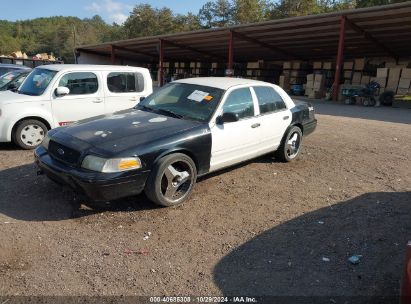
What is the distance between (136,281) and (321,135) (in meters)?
7.87

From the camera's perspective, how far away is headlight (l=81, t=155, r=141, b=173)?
13.0 ft

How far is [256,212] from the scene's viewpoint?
4590 millimetres

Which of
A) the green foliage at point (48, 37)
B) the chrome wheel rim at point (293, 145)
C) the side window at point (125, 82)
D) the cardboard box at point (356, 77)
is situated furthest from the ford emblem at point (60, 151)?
the green foliage at point (48, 37)

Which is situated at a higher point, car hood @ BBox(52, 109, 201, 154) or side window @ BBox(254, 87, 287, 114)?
side window @ BBox(254, 87, 287, 114)

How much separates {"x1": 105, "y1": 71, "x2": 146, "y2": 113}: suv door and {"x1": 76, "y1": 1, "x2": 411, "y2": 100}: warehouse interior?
13612mm

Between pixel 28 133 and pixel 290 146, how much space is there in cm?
506

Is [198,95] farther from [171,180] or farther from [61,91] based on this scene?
[61,91]

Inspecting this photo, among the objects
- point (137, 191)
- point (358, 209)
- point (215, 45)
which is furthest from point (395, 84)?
point (137, 191)

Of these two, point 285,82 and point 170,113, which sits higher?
point 170,113

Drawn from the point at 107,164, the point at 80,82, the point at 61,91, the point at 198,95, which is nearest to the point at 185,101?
the point at 198,95

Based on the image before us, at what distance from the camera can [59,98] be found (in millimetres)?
7098

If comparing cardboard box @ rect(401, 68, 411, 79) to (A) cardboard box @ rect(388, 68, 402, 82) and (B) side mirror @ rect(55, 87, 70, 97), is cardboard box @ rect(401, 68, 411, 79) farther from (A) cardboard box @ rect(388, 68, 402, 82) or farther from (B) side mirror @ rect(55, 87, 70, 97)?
(B) side mirror @ rect(55, 87, 70, 97)

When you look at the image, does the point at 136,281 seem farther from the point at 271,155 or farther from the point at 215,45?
the point at 215,45

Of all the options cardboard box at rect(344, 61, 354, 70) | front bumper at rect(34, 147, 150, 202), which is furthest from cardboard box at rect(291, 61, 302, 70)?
front bumper at rect(34, 147, 150, 202)
